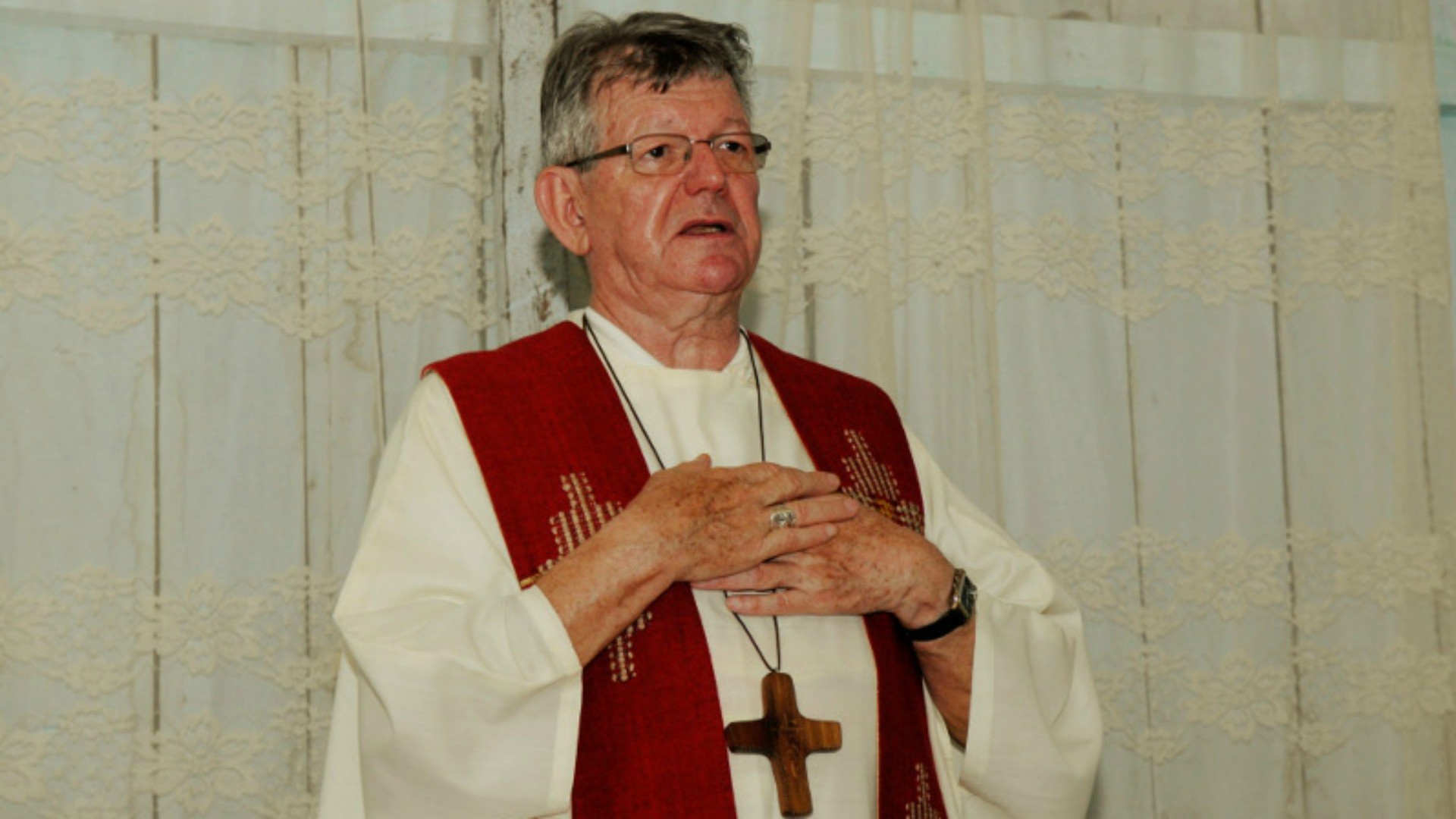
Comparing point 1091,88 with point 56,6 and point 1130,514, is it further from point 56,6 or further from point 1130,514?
point 56,6

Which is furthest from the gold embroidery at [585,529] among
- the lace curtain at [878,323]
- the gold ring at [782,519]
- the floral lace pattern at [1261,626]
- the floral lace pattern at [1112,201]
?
the floral lace pattern at [1261,626]

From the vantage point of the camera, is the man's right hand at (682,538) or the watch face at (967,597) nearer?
the man's right hand at (682,538)

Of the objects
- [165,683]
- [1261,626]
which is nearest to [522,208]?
[165,683]

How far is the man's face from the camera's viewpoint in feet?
8.70

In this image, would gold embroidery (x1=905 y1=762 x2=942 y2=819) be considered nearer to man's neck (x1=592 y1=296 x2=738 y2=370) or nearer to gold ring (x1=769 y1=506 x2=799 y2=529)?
gold ring (x1=769 y1=506 x2=799 y2=529)

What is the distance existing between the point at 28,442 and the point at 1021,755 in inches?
68.7

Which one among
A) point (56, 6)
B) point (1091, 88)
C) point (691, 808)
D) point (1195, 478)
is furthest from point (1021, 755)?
point (56, 6)

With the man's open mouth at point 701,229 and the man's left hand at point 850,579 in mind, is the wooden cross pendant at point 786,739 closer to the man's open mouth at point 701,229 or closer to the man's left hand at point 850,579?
the man's left hand at point 850,579

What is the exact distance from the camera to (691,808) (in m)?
2.34

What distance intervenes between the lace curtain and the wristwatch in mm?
902

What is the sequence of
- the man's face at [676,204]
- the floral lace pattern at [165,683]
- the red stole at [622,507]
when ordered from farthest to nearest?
the floral lace pattern at [165,683] → the man's face at [676,204] → the red stole at [622,507]

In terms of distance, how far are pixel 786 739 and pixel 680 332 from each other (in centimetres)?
70

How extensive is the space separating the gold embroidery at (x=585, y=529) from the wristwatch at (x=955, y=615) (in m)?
0.40

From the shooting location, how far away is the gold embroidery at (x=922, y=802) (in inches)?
100
